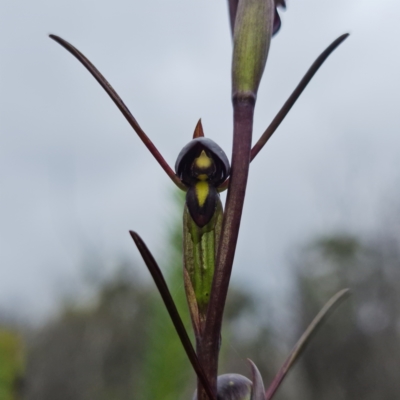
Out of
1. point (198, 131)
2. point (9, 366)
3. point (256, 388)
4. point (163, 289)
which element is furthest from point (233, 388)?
point (9, 366)

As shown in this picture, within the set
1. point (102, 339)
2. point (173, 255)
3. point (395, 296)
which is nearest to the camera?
point (173, 255)

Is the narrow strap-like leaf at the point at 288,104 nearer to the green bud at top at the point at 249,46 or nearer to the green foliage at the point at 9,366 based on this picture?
the green bud at top at the point at 249,46

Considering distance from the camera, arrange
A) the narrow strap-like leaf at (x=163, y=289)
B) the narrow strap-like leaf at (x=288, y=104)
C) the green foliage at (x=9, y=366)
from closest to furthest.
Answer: the narrow strap-like leaf at (x=163, y=289) < the narrow strap-like leaf at (x=288, y=104) < the green foliage at (x=9, y=366)

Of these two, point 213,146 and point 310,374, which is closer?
point 213,146

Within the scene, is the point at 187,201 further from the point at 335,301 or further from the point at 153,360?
the point at 153,360

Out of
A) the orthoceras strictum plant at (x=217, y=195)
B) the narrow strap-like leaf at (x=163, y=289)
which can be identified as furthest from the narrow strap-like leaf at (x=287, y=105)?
the narrow strap-like leaf at (x=163, y=289)

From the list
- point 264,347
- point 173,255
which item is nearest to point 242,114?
point 173,255

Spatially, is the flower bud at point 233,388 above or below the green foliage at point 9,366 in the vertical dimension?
above

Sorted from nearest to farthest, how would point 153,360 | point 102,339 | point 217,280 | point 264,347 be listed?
point 217,280
point 153,360
point 102,339
point 264,347

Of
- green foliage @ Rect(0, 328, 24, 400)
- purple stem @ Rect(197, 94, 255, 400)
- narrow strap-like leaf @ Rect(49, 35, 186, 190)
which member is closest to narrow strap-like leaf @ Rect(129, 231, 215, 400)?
purple stem @ Rect(197, 94, 255, 400)
